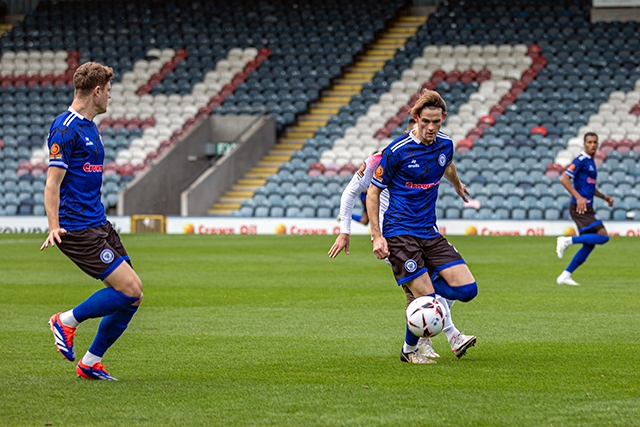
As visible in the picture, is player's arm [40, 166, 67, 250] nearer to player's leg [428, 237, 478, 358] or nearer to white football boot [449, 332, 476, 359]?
player's leg [428, 237, 478, 358]

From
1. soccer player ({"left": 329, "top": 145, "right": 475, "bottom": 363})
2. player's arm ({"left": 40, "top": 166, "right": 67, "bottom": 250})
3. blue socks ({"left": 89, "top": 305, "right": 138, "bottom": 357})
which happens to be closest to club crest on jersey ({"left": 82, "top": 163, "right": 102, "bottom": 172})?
player's arm ({"left": 40, "top": 166, "right": 67, "bottom": 250})

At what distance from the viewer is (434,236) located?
313 inches

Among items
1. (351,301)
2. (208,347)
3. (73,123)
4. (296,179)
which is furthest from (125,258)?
(296,179)

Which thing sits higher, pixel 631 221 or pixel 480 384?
pixel 480 384

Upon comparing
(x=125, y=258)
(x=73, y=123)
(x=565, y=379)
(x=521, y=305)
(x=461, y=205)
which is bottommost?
(x=461, y=205)

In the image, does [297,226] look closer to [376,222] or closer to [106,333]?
[376,222]

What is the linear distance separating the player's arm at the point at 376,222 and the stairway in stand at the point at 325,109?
23147 millimetres

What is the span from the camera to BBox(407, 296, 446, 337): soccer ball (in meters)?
7.42

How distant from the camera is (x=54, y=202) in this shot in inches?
260

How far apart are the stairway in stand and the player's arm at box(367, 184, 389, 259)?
75.9 feet

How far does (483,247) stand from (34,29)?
24.4 meters

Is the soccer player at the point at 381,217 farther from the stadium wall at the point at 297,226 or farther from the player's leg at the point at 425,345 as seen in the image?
the stadium wall at the point at 297,226

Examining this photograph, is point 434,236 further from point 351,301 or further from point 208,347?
point 351,301

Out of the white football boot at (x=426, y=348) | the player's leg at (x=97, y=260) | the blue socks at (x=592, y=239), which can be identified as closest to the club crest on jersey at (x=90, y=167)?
the player's leg at (x=97, y=260)
